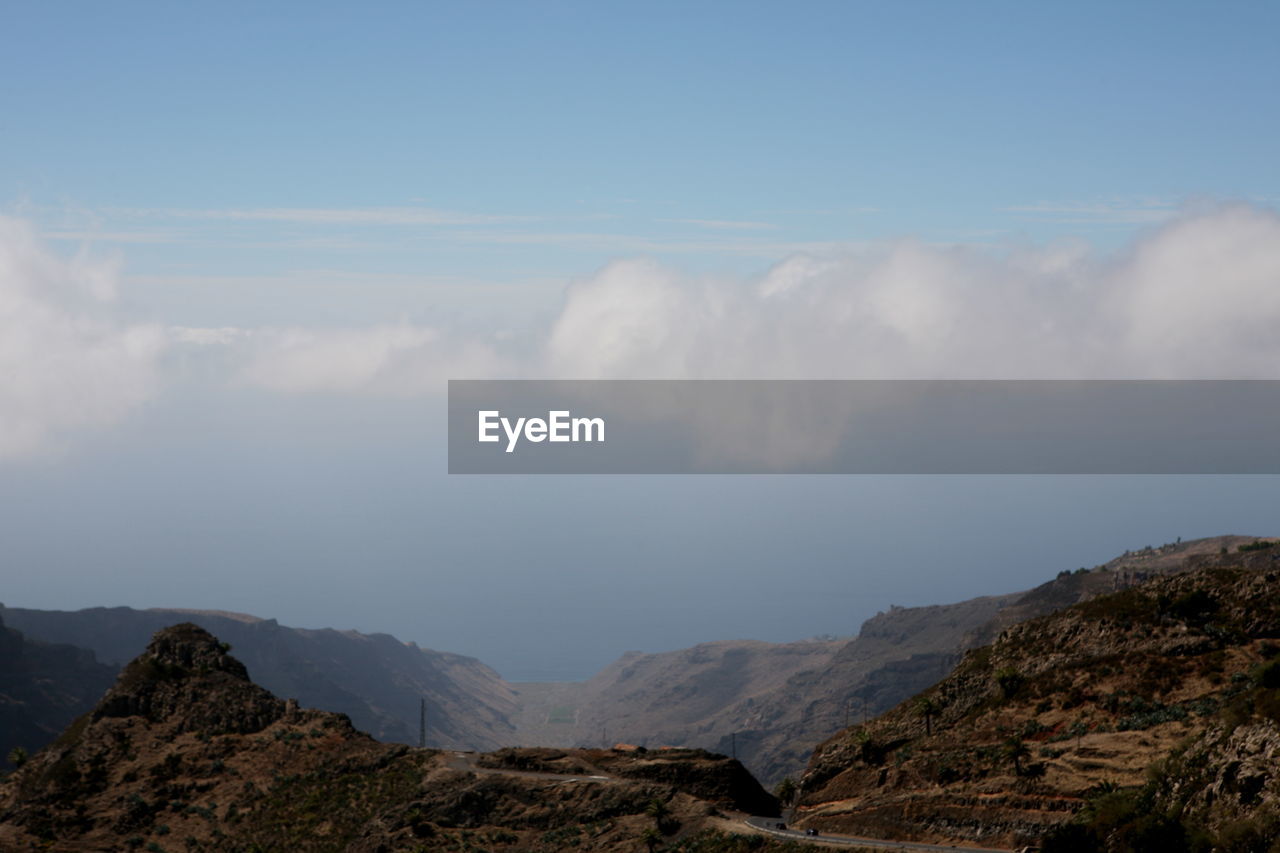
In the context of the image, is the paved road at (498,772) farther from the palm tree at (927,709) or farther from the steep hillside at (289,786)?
the palm tree at (927,709)

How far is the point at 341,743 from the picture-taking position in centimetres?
11012

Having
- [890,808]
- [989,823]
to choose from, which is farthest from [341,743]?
[989,823]

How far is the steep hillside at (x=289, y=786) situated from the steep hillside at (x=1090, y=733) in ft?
35.1

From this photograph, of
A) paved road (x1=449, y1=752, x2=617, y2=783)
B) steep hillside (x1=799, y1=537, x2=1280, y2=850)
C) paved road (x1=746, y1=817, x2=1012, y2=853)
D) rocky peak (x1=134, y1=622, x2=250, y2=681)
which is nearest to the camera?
steep hillside (x1=799, y1=537, x2=1280, y2=850)

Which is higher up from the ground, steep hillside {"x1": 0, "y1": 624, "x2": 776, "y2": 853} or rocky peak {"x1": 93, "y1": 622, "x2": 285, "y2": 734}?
rocky peak {"x1": 93, "y1": 622, "x2": 285, "y2": 734}

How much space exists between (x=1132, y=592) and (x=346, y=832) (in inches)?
2471

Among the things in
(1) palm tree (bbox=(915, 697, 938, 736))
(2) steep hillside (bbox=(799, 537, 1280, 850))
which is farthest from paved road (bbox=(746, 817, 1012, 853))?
(1) palm tree (bbox=(915, 697, 938, 736))

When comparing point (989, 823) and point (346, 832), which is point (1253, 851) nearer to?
point (989, 823)

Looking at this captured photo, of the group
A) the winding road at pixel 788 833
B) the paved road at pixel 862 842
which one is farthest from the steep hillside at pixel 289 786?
the paved road at pixel 862 842

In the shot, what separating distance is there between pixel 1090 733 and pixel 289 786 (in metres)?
62.6

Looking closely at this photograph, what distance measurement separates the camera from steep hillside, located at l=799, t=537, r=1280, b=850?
59.4 meters

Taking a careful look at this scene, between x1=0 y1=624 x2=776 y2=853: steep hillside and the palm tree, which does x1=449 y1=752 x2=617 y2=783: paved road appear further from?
the palm tree

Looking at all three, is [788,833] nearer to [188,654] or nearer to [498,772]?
[498,772]

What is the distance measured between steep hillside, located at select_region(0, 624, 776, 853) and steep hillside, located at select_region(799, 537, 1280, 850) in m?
10.7
